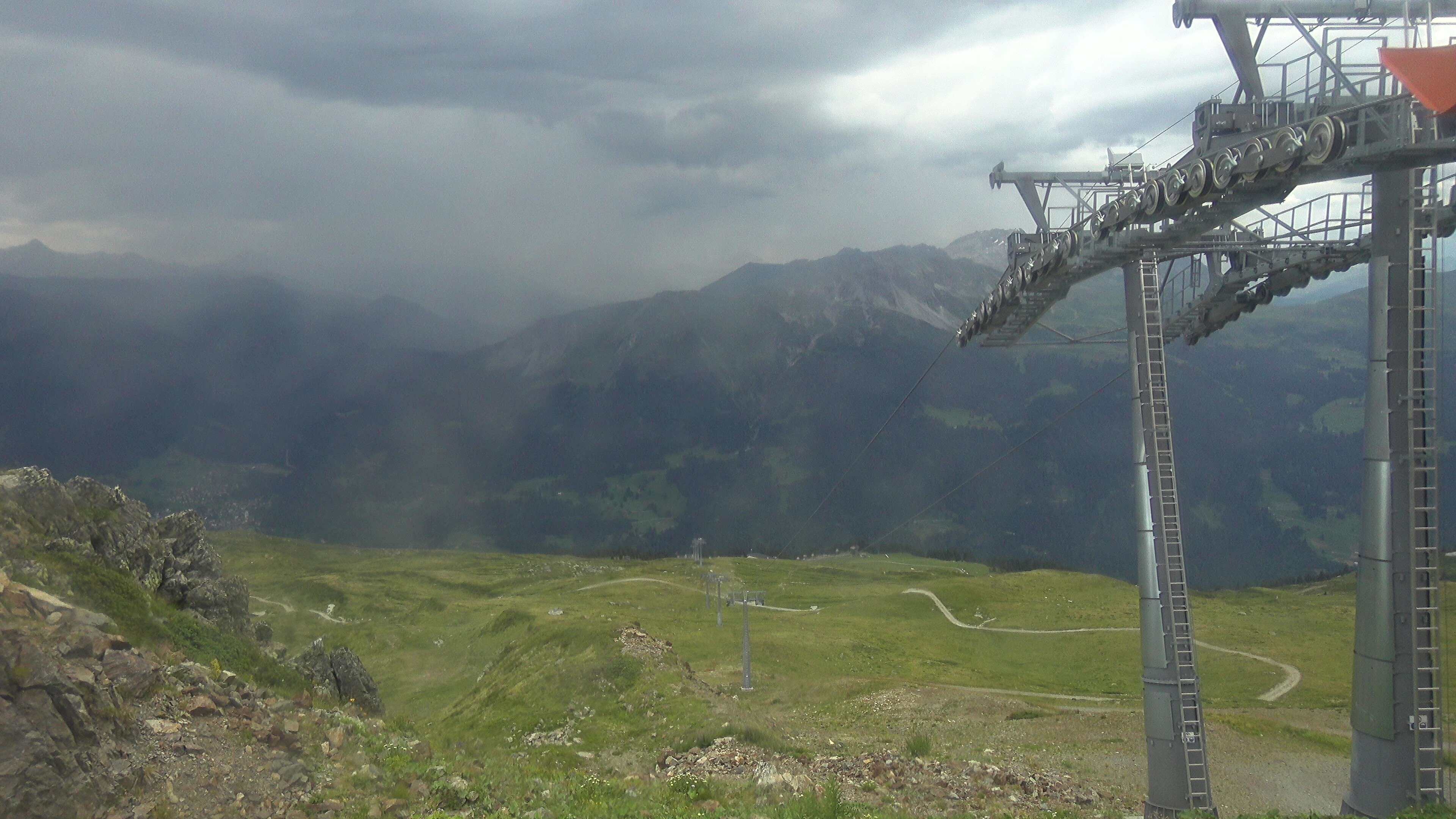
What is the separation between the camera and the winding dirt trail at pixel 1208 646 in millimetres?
52906

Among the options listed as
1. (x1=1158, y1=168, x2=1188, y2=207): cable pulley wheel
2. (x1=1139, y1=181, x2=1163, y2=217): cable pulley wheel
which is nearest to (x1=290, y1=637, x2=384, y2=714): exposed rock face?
Answer: (x1=1139, y1=181, x2=1163, y2=217): cable pulley wheel

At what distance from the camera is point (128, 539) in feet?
87.5

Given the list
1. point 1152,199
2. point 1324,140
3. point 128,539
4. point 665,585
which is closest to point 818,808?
point 1152,199

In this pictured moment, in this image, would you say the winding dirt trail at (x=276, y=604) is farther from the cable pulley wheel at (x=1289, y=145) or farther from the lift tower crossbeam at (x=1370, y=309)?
the cable pulley wheel at (x=1289, y=145)

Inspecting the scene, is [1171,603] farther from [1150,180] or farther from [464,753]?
[464,753]

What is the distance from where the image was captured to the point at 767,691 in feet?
172

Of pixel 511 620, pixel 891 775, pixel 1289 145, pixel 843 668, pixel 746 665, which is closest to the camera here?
pixel 1289 145

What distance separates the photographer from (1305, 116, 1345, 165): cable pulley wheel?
14859mm

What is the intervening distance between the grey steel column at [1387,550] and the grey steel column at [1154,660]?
10.9ft

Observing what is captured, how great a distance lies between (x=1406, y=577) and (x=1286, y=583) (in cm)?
19220

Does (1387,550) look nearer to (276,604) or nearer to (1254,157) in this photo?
(1254,157)

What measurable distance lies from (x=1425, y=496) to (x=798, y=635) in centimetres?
5966

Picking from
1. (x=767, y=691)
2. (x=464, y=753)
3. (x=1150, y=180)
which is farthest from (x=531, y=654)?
(x=1150, y=180)

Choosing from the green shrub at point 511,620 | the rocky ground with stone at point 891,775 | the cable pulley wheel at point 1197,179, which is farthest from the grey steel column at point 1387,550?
the green shrub at point 511,620
